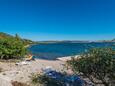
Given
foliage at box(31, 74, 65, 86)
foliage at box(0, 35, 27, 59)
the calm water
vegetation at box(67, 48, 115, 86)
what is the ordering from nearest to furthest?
vegetation at box(67, 48, 115, 86) → foliage at box(31, 74, 65, 86) → the calm water → foliage at box(0, 35, 27, 59)

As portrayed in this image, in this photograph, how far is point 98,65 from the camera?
1255 cm

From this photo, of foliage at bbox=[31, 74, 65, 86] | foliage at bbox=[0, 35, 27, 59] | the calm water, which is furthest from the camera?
foliage at bbox=[0, 35, 27, 59]

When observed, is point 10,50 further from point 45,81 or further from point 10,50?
point 45,81

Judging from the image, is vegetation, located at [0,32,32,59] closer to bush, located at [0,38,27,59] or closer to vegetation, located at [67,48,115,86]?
bush, located at [0,38,27,59]

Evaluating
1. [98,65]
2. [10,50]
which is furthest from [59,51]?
[98,65]

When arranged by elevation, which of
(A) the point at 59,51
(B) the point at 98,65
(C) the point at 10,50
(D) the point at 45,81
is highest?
(C) the point at 10,50

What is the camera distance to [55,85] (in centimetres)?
1347

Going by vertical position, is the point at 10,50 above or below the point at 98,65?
above

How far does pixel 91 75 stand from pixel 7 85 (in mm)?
4358

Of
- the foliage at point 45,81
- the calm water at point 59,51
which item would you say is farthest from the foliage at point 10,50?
the foliage at point 45,81

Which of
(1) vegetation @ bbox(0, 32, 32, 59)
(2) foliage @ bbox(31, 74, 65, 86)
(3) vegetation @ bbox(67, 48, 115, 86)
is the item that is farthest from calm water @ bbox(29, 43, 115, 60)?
(1) vegetation @ bbox(0, 32, 32, 59)

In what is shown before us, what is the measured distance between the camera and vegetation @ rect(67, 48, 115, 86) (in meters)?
12.3

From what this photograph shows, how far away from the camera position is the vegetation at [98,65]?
12.3 metres

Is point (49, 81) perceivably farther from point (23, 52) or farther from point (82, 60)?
point (23, 52)
